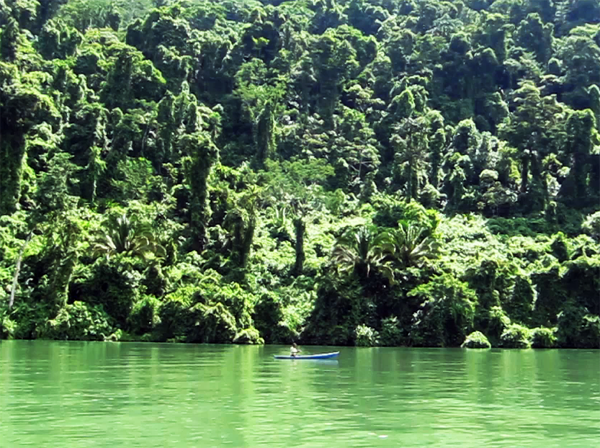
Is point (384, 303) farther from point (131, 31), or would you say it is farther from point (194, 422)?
point (131, 31)

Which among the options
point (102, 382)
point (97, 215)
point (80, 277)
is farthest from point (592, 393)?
point (97, 215)

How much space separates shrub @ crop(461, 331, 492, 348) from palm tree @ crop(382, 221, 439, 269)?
236 inches

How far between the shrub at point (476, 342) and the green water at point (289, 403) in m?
14.9

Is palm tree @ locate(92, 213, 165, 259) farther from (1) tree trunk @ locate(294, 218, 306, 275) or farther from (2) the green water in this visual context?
(2) the green water

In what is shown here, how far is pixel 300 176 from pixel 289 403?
51.4 m

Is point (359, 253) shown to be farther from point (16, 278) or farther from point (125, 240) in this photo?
point (16, 278)

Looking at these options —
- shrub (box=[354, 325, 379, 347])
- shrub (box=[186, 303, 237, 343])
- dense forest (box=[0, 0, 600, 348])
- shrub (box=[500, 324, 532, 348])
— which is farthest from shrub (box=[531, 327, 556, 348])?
shrub (box=[186, 303, 237, 343])

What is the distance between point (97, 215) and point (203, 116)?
2399 cm

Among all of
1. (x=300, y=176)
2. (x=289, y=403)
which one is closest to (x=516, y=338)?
(x=300, y=176)

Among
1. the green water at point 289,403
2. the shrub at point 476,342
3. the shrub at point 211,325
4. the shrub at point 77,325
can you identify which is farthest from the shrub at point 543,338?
the shrub at point 77,325

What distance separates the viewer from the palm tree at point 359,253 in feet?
165

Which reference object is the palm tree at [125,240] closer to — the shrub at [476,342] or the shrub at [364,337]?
the shrub at [364,337]

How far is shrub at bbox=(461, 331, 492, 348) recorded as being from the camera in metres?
47.1

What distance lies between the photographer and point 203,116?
261 feet
